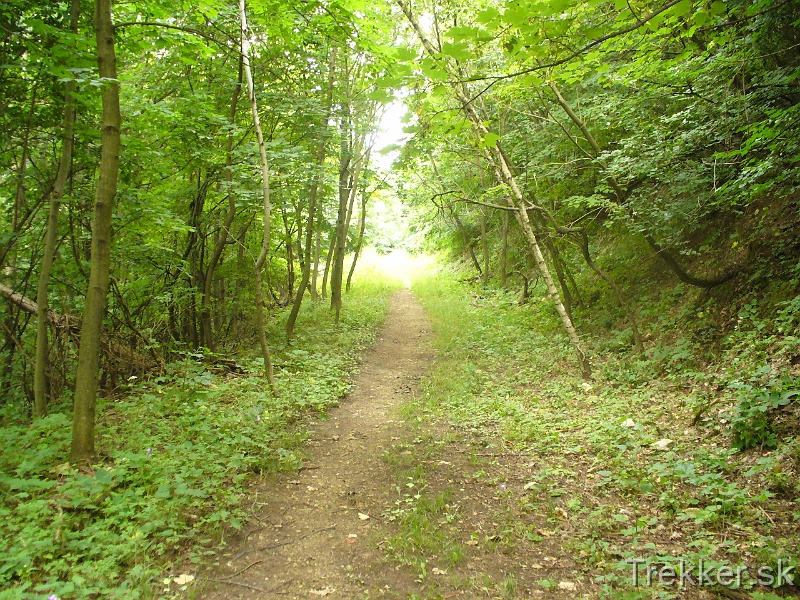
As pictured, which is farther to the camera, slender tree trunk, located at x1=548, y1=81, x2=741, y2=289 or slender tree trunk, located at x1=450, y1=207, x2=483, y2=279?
slender tree trunk, located at x1=450, y1=207, x2=483, y2=279

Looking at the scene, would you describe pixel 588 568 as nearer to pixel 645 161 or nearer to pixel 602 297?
pixel 645 161

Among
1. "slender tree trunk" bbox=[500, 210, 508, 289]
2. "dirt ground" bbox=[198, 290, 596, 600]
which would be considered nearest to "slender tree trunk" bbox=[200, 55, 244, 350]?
"dirt ground" bbox=[198, 290, 596, 600]

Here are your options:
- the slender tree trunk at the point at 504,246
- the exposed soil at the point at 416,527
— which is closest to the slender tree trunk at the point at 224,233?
the exposed soil at the point at 416,527

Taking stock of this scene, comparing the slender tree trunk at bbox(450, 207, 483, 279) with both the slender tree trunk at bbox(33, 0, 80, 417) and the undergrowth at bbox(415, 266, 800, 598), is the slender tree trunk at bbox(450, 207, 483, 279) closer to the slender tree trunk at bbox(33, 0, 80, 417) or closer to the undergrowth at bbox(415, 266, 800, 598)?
the undergrowth at bbox(415, 266, 800, 598)

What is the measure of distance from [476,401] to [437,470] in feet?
8.99

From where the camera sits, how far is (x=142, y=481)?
4.71 meters

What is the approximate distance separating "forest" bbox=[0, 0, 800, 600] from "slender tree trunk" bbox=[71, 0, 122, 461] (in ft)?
0.08

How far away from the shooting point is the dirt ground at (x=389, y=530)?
3654 millimetres

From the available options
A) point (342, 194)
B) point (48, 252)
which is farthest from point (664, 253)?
point (48, 252)

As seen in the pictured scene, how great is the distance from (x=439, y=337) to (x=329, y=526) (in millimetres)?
9609

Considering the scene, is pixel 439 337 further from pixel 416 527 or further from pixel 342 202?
pixel 416 527

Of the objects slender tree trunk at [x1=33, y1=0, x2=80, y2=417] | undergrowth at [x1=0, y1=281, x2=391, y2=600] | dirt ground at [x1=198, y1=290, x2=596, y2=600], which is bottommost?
dirt ground at [x1=198, y1=290, x2=596, y2=600]

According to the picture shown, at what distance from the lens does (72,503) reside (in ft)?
13.3

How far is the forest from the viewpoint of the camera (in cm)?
368
